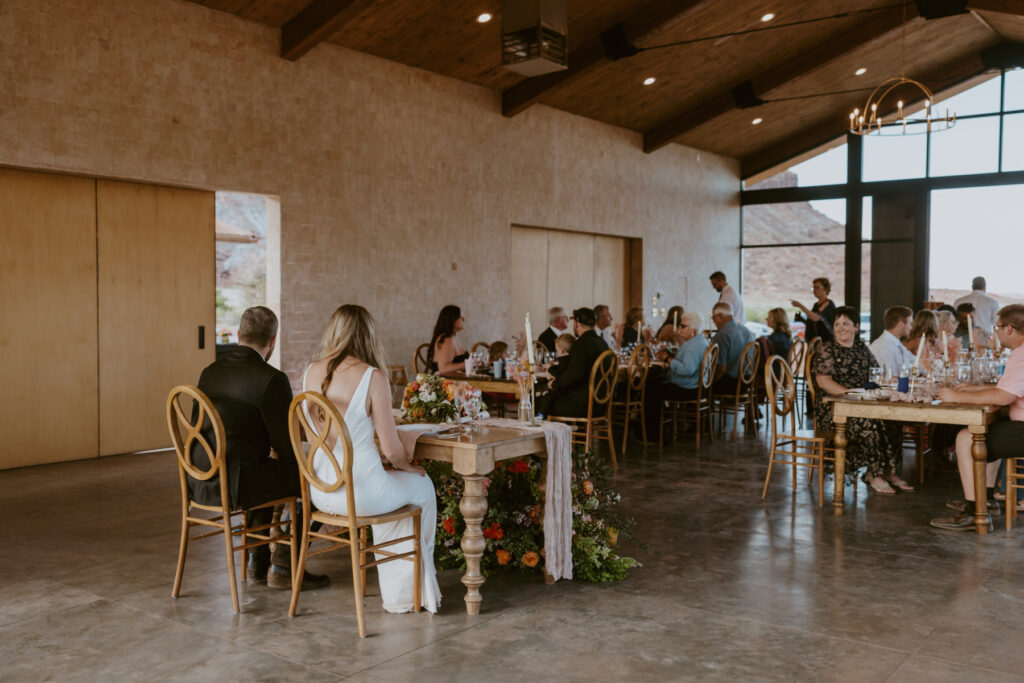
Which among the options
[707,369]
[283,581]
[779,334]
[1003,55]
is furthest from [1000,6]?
[283,581]

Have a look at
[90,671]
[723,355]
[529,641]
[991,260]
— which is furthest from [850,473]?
[991,260]

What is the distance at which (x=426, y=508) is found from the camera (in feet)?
12.5

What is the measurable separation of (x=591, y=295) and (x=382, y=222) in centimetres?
446

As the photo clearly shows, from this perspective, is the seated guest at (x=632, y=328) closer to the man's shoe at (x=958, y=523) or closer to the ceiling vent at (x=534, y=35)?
the ceiling vent at (x=534, y=35)

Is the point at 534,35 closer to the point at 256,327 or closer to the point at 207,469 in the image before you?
the point at 256,327

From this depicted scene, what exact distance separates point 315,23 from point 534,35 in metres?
1.97

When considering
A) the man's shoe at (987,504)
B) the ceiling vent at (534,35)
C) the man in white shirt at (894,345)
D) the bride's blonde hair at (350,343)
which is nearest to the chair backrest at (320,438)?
the bride's blonde hair at (350,343)

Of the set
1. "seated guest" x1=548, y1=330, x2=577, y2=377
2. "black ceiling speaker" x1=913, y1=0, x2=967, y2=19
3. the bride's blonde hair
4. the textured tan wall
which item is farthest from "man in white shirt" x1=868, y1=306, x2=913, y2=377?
"black ceiling speaker" x1=913, y1=0, x2=967, y2=19

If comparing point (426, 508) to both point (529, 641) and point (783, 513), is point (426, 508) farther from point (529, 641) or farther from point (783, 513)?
point (783, 513)

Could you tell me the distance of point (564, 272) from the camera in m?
12.5

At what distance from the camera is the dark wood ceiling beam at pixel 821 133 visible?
13.5 m

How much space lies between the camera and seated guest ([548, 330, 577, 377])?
7.23 metres

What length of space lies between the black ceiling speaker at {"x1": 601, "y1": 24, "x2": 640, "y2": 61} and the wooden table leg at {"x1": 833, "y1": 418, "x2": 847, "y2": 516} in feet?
19.2

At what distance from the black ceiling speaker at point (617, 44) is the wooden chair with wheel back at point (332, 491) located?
7.52 metres
